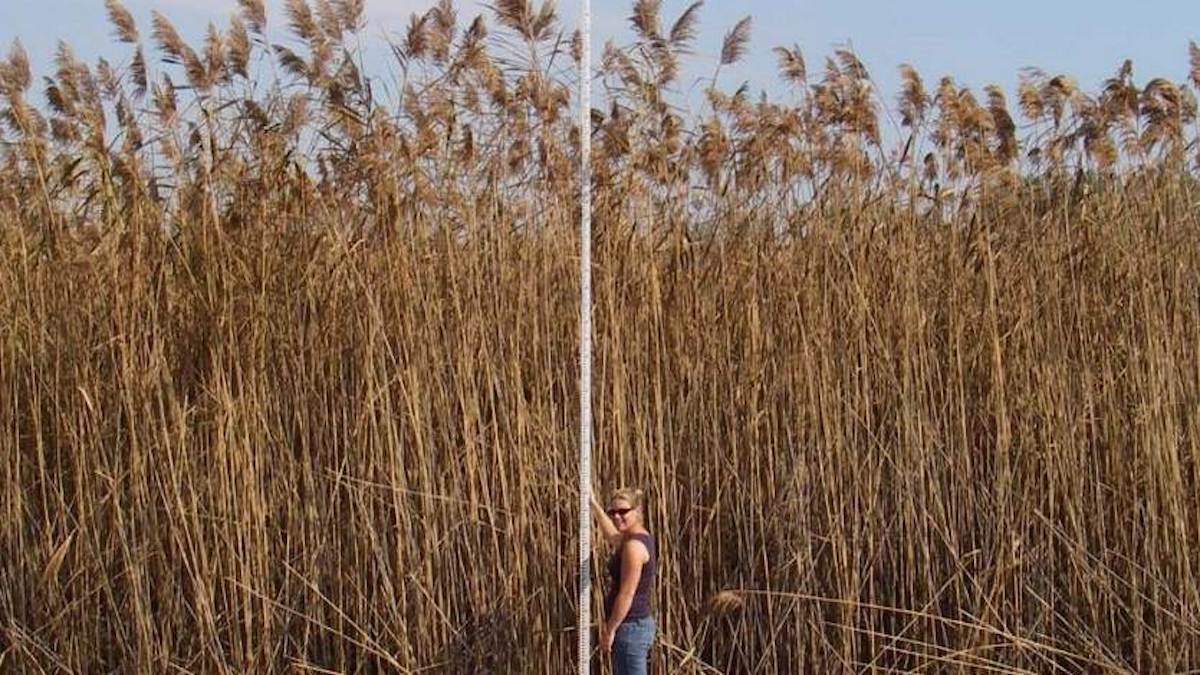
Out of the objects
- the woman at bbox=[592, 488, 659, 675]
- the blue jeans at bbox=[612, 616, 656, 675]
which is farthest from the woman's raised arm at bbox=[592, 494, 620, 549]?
the blue jeans at bbox=[612, 616, 656, 675]

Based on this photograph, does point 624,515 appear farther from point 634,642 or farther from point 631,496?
point 634,642

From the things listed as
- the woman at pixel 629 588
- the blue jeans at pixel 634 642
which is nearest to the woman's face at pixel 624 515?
the woman at pixel 629 588

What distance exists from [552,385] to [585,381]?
10.6 inches

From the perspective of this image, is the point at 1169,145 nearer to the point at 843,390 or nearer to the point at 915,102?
the point at 915,102

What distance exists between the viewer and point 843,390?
454cm

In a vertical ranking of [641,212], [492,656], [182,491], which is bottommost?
[492,656]

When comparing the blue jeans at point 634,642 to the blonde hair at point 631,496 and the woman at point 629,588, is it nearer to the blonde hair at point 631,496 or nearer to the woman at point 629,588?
the woman at point 629,588

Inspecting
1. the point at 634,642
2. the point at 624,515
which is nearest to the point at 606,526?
the point at 624,515

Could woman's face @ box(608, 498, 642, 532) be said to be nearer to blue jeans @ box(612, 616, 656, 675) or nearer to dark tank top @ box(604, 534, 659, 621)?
dark tank top @ box(604, 534, 659, 621)

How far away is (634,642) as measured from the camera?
408cm

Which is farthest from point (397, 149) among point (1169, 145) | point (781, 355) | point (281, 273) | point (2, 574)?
point (1169, 145)

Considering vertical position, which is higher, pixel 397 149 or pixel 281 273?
pixel 397 149

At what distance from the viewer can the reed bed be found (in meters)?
4.35

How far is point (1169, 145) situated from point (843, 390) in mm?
1057
